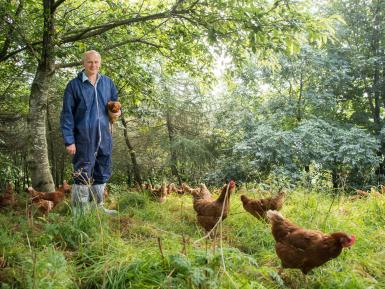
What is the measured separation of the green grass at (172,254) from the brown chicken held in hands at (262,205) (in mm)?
136

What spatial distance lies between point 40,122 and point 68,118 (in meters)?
1.56

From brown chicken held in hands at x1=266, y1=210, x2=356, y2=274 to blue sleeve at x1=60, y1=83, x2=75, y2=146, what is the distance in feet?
9.68

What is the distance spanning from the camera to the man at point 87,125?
15.8 feet

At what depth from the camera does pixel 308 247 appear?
307 cm

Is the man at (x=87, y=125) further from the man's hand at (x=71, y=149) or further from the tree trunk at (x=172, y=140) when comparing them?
the tree trunk at (x=172, y=140)

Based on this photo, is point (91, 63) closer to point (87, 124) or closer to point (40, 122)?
point (87, 124)

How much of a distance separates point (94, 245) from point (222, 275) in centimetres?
142

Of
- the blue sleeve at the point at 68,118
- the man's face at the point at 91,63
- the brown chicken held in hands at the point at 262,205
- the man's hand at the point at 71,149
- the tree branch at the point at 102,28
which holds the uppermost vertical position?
the tree branch at the point at 102,28

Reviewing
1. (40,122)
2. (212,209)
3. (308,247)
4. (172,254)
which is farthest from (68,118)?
(308,247)

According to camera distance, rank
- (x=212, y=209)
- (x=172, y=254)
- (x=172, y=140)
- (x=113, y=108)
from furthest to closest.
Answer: (x=172, y=140) → (x=113, y=108) → (x=212, y=209) → (x=172, y=254)

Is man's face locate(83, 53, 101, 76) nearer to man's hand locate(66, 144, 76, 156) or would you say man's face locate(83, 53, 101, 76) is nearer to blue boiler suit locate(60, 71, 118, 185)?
blue boiler suit locate(60, 71, 118, 185)

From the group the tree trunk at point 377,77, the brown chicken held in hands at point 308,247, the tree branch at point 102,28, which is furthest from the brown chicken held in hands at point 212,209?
the tree trunk at point 377,77

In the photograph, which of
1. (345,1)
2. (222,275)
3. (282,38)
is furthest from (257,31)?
(345,1)

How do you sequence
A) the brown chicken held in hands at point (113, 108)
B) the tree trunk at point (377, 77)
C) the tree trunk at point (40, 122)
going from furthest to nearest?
1. the tree trunk at point (377, 77)
2. the tree trunk at point (40, 122)
3. the brown chicken held in hands at point (113, 108)
